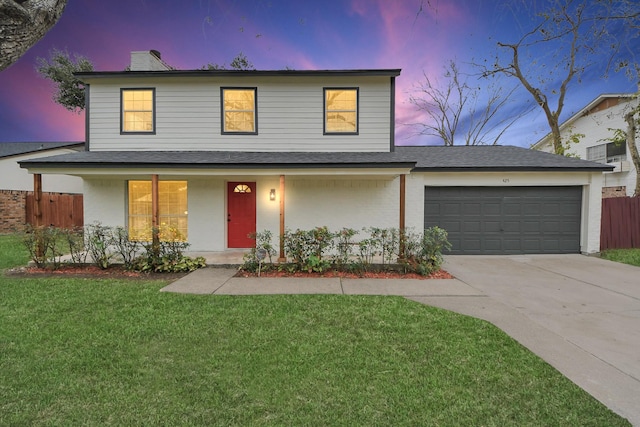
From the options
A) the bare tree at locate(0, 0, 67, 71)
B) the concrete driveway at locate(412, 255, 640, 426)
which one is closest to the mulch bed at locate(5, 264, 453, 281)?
the concrete driveway at locate(412, 255, 640, 426)

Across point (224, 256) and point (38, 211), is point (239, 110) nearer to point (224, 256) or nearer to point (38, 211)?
point (224, 256)

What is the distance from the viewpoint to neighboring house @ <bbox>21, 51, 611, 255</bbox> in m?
8.81

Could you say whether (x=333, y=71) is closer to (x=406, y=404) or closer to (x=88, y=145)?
(x=88, y=145)

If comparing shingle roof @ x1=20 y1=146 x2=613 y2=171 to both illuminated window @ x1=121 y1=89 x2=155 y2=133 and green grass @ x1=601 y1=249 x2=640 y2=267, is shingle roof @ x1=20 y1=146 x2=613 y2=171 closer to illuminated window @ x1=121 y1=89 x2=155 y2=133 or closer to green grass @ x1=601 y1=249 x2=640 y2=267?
illuminated window @ x1=121 y1=89 x2=155 y2=133

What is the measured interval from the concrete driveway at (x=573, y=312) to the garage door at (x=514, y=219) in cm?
117

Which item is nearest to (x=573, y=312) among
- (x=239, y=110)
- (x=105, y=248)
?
(x=239, y=110)

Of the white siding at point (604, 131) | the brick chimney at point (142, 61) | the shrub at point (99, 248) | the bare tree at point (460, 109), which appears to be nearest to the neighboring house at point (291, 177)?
the brick chimney at point (142, 61)

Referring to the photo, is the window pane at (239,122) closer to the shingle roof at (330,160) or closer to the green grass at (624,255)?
the shingle roof at (330,160)

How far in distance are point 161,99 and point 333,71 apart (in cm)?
542

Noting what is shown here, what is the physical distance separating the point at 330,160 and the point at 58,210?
13.8 m

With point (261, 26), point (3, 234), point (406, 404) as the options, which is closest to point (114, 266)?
point (261, 26)

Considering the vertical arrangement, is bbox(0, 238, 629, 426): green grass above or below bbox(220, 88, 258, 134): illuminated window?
below

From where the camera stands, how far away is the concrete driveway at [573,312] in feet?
8.99

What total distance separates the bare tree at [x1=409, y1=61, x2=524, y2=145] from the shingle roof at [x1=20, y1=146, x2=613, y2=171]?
1144cm
